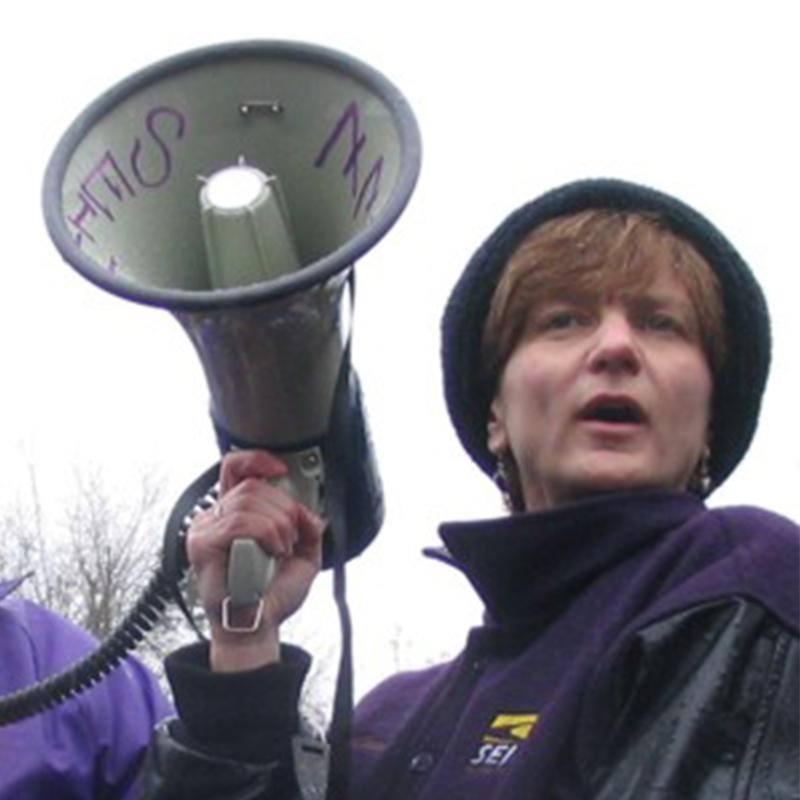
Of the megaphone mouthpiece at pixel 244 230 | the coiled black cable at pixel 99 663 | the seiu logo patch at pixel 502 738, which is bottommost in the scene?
the seiu logo patch at pixel 502 738

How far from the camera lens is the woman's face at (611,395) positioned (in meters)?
2.36

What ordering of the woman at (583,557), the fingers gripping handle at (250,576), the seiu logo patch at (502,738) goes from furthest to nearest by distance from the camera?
the fingers gripping handle at (250,576), the seiu logo patch at (502,738), the woman at (583,557)

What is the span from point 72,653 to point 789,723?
5.75ft

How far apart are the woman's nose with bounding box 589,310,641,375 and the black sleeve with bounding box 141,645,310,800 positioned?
638mm

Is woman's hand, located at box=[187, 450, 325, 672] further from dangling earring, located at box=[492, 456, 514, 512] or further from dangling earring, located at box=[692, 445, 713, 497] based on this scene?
dangling earring, located at box=[692, 445, 713, 497]

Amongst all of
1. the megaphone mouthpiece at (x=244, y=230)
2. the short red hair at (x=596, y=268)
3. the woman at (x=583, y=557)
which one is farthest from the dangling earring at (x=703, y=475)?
the megaphone mouthpiece at (x=244, y=230)

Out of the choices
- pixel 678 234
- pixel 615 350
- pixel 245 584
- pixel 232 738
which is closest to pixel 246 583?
pixel 245 584

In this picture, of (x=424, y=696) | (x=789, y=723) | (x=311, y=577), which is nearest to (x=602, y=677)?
(x=789, y=723)

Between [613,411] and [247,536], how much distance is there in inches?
22.8

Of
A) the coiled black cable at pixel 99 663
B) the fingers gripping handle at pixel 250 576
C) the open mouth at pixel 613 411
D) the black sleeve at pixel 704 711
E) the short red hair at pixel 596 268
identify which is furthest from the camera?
the coiled black cable at pixel 99 663

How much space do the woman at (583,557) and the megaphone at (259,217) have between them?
0.32ft

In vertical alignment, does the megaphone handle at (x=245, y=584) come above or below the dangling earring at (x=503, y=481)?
below

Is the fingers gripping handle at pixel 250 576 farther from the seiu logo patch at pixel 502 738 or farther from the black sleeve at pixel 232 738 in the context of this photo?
the seiu logo patch at pixel 502 738

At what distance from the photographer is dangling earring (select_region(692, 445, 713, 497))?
2512mm
